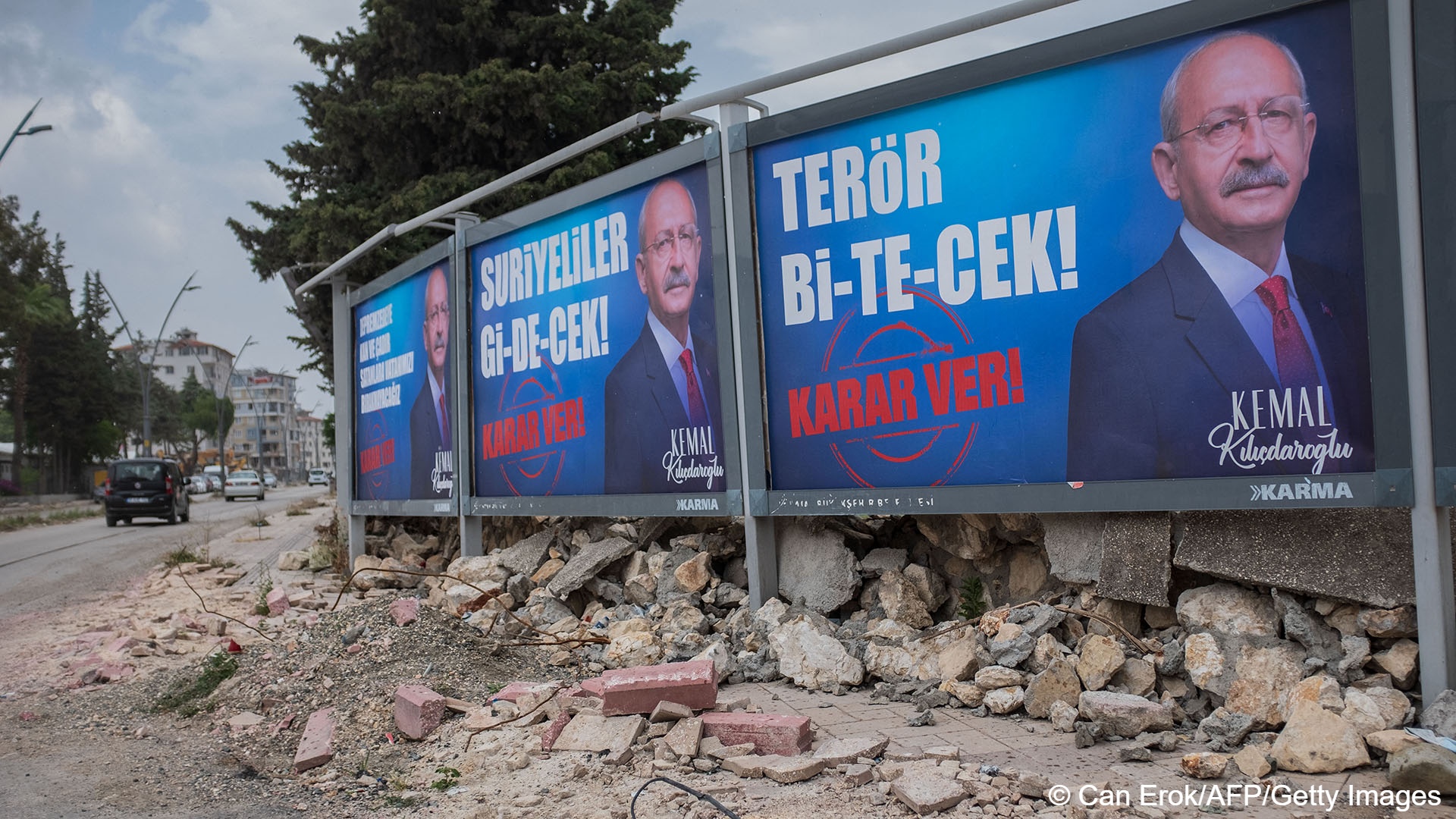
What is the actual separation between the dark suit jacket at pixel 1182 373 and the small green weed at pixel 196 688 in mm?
5804

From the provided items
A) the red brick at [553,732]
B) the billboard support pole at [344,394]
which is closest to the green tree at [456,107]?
the billboard support pole at [344,394]

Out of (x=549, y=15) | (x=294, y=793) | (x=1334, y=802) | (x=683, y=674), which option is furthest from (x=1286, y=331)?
(x=549, y=15)

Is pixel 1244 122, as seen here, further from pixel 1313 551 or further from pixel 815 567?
pixel 815 567

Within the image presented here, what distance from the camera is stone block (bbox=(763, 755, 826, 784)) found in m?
4.08

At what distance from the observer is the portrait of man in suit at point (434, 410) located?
1052 centimetres

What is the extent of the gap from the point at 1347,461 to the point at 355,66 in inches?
751

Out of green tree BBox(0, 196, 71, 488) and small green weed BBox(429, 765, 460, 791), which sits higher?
green tree BBox(0, 196, 71, 488)

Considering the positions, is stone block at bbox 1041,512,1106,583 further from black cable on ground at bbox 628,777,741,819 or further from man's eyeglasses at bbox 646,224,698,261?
man's eyeglasses at bbox 646,224,698,261

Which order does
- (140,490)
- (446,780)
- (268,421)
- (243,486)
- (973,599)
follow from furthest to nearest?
(268,421) < (243,486) < (140,490) < (973,599) < (446,780)

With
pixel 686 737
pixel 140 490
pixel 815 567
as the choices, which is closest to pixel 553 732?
pixel 686 737

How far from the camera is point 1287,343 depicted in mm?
4699

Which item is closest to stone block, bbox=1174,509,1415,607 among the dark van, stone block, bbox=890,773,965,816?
stone block, bbox=890,773,965,816

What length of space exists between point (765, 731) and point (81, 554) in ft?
61.2

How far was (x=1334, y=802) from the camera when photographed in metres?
3.57
